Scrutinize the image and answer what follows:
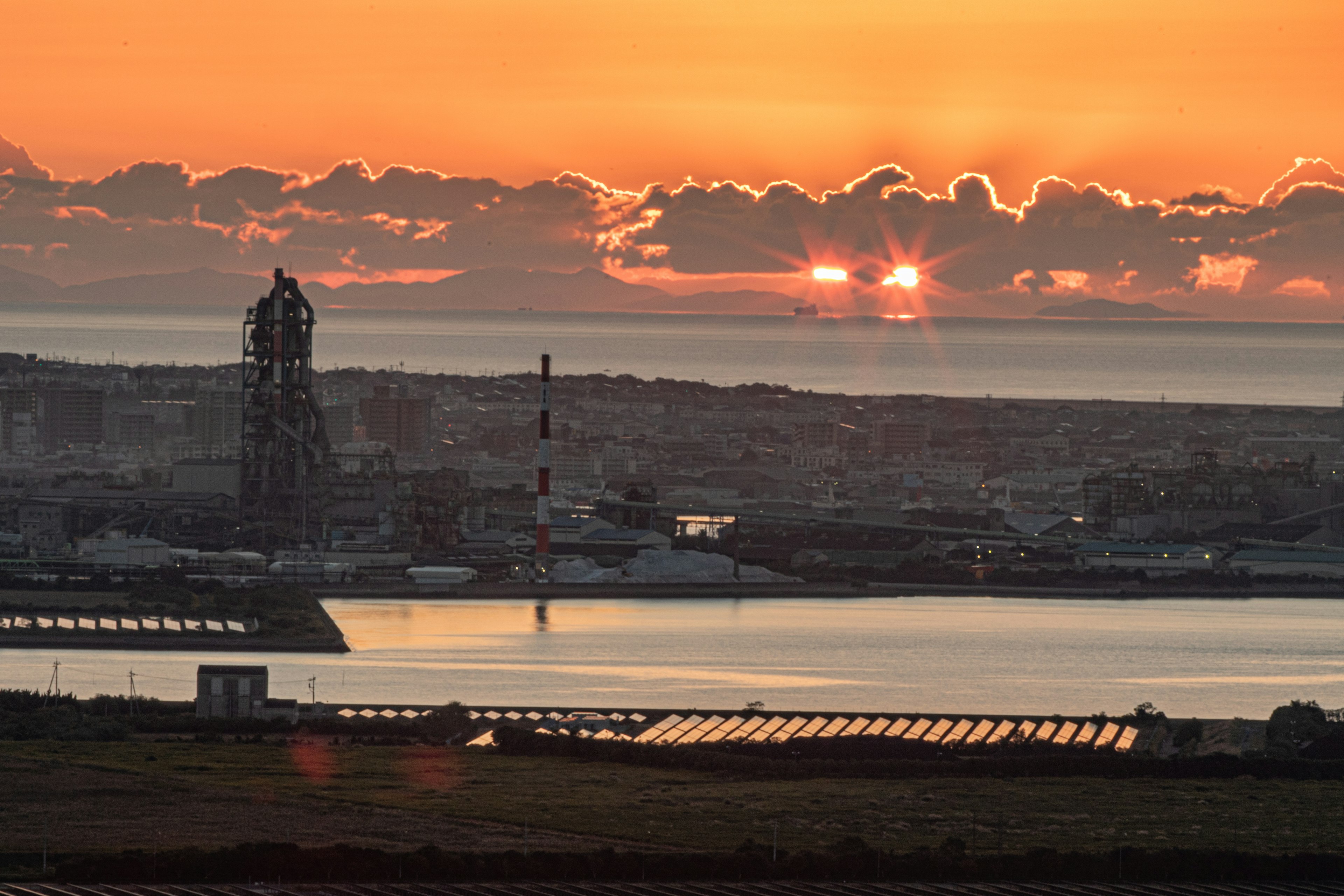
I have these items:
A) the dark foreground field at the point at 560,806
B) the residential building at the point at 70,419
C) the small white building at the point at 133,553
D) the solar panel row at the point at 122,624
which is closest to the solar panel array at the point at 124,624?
the solar panel row at the point at 122,624

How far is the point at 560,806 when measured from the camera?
1373 cm

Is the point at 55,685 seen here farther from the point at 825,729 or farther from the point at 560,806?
the point at 560,806

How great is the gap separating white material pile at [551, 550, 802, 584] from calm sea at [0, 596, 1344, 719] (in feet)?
4.76

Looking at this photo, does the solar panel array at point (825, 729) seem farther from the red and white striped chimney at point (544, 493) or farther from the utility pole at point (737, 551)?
the utility pole at point (737, 551)

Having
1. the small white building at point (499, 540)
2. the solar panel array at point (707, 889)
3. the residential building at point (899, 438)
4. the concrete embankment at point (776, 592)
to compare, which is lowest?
the solar panel array at point (707, 889)

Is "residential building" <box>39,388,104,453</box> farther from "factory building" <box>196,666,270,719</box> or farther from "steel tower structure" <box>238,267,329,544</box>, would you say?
"factory building" <box>196,666,270,719</box>

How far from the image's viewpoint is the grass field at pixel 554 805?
12672 millimetres

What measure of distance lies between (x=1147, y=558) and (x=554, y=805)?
66.4 feet

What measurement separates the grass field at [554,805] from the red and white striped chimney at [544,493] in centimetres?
1299

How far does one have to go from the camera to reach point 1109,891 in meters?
11.0

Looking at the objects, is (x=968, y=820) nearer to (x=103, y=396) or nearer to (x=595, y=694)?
(x=595, y=694)

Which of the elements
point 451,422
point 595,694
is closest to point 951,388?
point 451,422

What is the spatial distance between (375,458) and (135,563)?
8370 mm

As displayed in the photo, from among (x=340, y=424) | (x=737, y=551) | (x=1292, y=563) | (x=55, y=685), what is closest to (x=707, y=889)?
(x=55, y=685)
